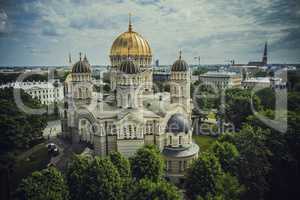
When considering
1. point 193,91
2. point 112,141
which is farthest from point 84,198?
point 193,91

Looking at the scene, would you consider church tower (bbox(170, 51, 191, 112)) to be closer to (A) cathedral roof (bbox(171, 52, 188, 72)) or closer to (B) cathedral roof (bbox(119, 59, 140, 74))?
(A) cathedral roof (bbox(171, 52, 188, 72))

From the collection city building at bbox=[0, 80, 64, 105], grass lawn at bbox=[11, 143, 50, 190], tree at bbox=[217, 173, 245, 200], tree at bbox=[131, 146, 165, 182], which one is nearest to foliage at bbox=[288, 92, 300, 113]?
tree at bbox=[217, 173, 245, 200]

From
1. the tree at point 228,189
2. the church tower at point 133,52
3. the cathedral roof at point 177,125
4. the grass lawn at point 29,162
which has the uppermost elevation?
the church tower at point 133,52

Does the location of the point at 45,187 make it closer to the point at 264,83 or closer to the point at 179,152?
the point at 179,152

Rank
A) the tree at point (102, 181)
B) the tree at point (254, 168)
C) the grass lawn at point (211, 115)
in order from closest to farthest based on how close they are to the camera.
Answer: the tree at point (102, 181) → the tree at point (254, 168) → the grass lawn at point (211, 115)

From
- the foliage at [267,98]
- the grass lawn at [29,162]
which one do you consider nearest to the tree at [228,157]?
the grass lawn at [29,162]

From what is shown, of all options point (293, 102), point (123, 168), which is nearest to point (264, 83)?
point (293, 102)

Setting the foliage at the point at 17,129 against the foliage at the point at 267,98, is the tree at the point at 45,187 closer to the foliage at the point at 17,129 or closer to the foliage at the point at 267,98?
the foliage at the point at 17,129
